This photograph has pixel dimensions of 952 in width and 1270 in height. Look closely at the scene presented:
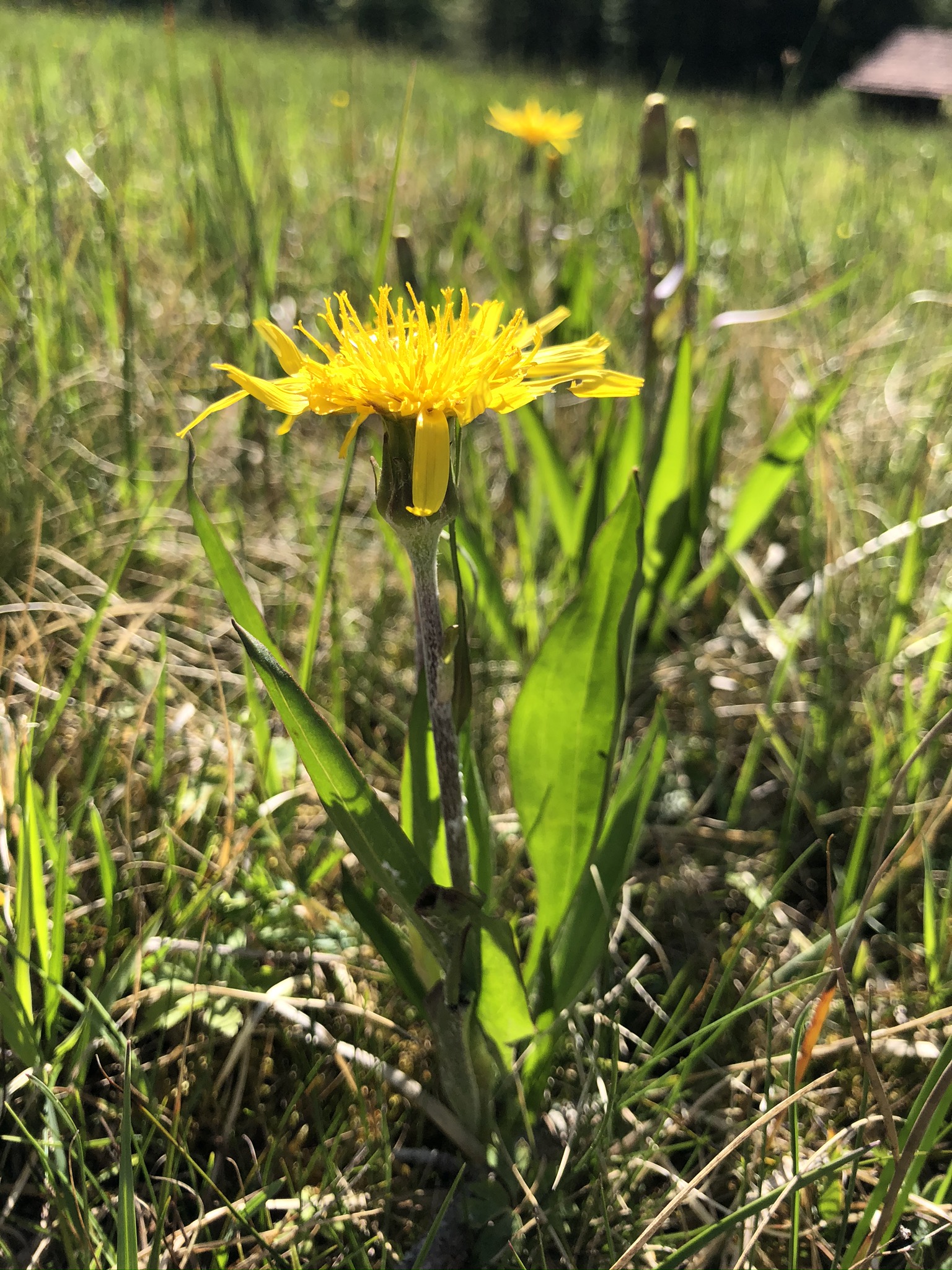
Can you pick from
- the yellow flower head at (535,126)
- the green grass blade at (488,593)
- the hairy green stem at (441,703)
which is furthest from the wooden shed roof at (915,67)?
the hairy green stem at (441,703)

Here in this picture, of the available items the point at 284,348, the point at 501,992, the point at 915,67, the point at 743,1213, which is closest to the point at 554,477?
the point at 284,348

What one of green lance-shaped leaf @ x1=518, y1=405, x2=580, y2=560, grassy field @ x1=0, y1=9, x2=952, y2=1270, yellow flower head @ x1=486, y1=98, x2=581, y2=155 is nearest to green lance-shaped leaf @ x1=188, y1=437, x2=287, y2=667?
grassy field @ x1=0, y1=9, x2=952, y2=1270

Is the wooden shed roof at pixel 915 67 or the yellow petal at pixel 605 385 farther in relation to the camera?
the wooden shed roof at pixel 915 67

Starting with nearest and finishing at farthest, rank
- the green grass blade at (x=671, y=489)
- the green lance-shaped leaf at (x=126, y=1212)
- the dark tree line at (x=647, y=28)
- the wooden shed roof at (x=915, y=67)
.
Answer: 1. the green lance-shaped leaf at (x=126, y=1212)
2. the green grass blade at (x=671, y=489)
3. the dark tree line at (x=647, y=28)
4. the wooden shed roof at (x=915, y=67)

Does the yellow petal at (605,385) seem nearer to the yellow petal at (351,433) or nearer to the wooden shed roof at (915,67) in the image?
the yellow petal at (351,433)

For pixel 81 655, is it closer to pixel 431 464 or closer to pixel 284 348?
pixel 284 348

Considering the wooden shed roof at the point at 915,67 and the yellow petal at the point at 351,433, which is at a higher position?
the wooden shed roof at the point at 915,67

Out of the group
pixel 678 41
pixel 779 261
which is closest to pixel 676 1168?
pixel 779 261
